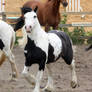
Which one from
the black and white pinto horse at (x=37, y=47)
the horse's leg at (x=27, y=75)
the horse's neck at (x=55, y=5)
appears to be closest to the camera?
the black and white pinto horse at (x=37, y=47)

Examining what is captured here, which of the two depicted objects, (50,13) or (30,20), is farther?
(50,13)

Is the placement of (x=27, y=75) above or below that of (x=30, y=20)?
below

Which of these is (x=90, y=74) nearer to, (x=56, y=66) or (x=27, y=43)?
(x=56, y=66)

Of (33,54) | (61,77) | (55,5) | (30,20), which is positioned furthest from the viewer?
(55,5)

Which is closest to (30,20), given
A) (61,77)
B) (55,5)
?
(61,77)

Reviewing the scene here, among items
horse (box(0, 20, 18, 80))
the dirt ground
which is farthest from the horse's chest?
horse (box(0, 20, 18, 80))

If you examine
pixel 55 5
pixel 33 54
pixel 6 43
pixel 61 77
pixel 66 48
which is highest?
pixel 33 54

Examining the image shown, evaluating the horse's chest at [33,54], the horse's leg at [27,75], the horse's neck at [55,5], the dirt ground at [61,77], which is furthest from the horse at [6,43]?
the horse's neck at [55,5]

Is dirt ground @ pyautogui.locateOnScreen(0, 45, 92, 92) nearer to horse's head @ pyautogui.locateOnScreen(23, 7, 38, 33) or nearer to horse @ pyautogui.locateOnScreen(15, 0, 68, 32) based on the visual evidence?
horse @ pyautogui.locateOnScreen(15, 0, 68, 32)

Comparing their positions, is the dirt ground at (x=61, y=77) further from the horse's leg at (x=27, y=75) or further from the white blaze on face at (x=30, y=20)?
the white blaze on face at (x=30, y=20)

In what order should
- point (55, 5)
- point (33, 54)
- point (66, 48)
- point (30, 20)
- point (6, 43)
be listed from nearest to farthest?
point (30, 20)
point (33, 54)
point (66, 48)
point (6, 43)
point (55, 5)

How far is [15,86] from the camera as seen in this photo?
8.49 m

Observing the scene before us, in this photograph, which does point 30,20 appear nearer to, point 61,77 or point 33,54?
point 33,54

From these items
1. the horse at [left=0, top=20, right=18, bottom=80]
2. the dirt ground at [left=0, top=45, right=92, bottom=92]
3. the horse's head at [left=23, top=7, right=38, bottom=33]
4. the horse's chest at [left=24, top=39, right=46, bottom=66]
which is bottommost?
the dirt ground at [left=0, top=45, right=92, bottom=92]
